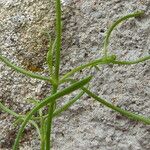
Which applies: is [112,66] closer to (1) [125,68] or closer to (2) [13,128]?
(1) [125,68]

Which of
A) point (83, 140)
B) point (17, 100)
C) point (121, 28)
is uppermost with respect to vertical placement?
point (121, 28)

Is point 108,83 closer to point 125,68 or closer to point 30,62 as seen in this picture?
point 125,68

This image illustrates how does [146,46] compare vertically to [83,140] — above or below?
above

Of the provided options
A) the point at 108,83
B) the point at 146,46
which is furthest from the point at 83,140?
the point at 146,46

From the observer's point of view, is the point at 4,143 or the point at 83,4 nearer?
the point at 4,143

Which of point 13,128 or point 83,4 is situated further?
point 83,4

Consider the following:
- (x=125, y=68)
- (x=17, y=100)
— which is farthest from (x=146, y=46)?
(x=17, y=100)

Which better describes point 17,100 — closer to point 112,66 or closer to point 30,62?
point 30,62

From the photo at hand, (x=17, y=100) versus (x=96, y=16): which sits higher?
(x=96, y=16)
